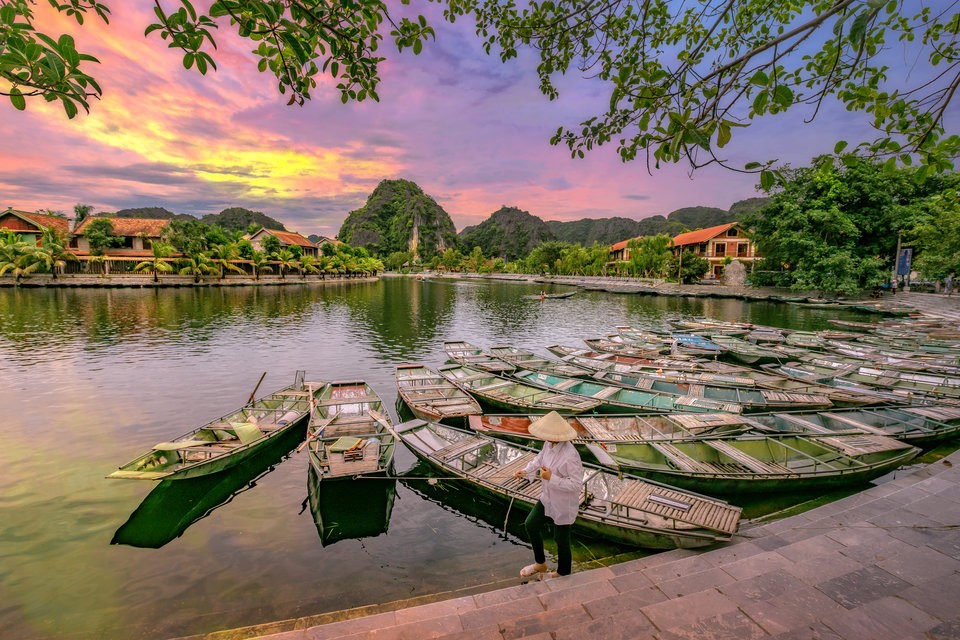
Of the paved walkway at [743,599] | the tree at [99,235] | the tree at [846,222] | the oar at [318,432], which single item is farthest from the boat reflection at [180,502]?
the tree at [99,235]

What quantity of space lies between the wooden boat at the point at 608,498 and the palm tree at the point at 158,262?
68.8m

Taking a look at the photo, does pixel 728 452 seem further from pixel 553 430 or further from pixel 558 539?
pixel 553 430

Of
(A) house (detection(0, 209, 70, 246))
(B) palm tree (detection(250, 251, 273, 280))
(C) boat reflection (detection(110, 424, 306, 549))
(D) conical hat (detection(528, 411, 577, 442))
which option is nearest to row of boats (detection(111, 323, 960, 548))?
(C) boat reflection (detection(110, 424, 306, 549))

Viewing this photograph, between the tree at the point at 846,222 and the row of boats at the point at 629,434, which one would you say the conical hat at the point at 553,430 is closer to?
the row of boats at the point at 629,434

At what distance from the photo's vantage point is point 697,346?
2445cm

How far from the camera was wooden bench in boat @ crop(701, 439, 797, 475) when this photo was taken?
9.09 meters

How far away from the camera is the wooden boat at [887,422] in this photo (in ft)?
36.2

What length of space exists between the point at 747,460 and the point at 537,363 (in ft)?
35.8

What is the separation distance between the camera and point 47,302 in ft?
138

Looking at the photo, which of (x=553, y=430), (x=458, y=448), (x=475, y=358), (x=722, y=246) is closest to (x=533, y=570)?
(x=553, y=430)

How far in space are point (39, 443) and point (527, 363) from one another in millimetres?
17229

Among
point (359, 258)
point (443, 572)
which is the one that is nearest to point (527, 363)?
point (443, 572)

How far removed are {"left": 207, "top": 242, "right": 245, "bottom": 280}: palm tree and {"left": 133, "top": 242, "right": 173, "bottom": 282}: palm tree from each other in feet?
19.1

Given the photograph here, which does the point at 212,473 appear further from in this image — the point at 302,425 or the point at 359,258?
the point at 359,258
